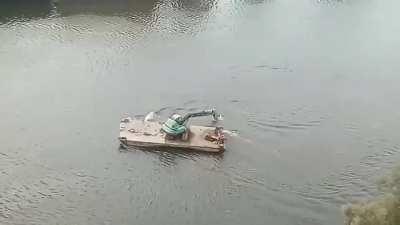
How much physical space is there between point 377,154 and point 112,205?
13.1 meters

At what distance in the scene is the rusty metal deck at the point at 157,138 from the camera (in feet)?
90.1

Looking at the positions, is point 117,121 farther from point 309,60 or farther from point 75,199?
point 309,60

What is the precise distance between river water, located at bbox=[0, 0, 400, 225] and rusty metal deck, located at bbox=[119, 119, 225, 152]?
1.67ft

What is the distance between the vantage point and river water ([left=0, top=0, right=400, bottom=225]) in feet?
80.9

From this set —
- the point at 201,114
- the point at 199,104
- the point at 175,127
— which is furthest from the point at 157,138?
the point at 199,104

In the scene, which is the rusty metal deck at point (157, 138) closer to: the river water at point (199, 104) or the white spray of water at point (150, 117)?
the river water at point (199, 104)

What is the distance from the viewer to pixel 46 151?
91.1 feet

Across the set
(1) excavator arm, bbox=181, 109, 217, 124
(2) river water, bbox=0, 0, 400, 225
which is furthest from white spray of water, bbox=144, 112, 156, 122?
(1) excavator arm, bbox=181, 109, 217, 124

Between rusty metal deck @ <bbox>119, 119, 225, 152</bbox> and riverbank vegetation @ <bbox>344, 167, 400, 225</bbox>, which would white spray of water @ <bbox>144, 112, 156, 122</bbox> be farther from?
riverbank vegetation @ <bbox>344, 167, 400, 225</bbox>

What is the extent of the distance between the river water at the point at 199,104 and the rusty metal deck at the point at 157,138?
0.51m

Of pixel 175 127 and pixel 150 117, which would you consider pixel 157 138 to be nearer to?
pixel 175 127

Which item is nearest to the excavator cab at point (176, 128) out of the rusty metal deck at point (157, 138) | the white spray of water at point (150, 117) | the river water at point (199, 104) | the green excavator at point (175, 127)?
the green excavator at point (175, 127)

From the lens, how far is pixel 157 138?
28016 mm

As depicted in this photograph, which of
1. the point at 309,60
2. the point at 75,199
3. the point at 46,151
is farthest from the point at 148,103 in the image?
the point at 309,60
